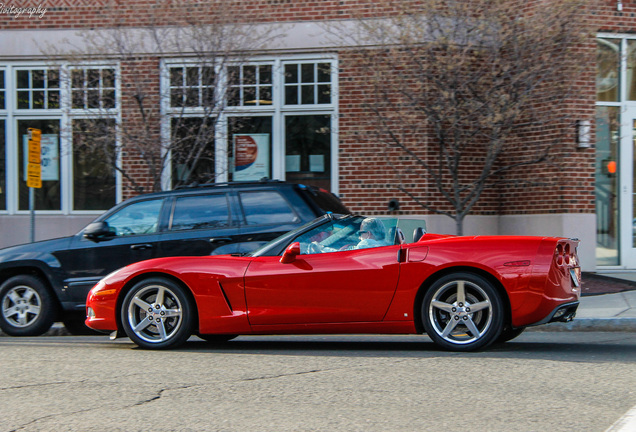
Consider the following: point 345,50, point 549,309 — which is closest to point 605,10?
Result: point 345,50

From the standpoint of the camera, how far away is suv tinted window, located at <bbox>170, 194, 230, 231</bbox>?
30.1 ft

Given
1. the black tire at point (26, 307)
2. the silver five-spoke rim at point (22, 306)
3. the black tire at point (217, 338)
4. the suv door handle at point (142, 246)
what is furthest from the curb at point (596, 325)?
the silver five-spoke rim at point (22, 306)

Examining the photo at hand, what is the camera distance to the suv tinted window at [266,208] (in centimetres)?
886

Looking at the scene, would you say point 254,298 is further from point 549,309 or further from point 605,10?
point 605,10

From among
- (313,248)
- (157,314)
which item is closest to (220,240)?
(157,314)

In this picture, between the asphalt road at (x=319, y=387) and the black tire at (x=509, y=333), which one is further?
the black tire at (x=509, y=333)

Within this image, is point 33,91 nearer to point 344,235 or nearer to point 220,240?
point 220,240

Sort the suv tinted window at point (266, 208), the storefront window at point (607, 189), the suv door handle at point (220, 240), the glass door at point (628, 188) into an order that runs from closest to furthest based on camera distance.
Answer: the suv tinted window at point (266, 208) → the suv door handle at point (220, 240) → the storefront window at point (607, 189) → the glass door at point (628, 188)

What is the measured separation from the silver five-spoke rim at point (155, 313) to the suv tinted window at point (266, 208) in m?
1.87

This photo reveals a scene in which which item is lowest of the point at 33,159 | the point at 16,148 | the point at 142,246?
the point at 142,246

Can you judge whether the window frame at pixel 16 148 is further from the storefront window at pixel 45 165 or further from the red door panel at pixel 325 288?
the red door panel at pixel 325 288

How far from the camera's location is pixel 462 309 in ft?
22.3

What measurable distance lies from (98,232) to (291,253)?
10.1ft

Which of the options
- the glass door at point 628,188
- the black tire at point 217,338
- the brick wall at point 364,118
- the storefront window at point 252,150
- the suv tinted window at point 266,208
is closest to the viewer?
the black tire at point 217,338
